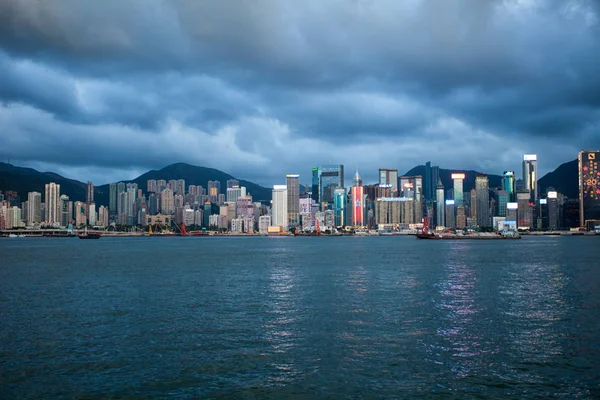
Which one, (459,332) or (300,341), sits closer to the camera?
(300,341)

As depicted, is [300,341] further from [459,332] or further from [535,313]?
[535,313]

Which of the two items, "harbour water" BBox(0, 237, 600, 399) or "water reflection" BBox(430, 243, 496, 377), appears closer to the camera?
"harbour water" BBox(0, 237, 600, 399)

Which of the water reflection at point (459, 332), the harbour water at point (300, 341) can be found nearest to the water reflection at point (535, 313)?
the harbour water at point (300, 341)

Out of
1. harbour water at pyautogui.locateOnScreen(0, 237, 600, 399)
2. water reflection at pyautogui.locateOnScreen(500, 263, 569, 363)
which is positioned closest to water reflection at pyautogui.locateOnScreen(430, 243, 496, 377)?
harbour water at pyautogui.locateOnScreen(0, 237, 600, 399)

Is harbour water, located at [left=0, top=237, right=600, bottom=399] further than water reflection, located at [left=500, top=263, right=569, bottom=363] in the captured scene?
No

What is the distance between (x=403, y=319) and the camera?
30125 mm

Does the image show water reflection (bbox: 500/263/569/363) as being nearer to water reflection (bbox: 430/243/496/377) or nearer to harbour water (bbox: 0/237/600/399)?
harbour water (bbox: 0/237/600/399)

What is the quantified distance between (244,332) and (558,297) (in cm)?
2565

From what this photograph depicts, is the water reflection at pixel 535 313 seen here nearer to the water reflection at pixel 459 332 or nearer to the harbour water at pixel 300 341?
the harbour water at pixel 300 341

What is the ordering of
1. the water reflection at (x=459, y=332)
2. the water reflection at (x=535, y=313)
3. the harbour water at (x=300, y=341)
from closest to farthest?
the harbour water at (x=300, y=341) < the water reflection at (x=459, y=332) < the water reflection at (x=535, y=313)

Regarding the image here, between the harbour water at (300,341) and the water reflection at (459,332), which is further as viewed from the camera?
the water reflection at (459,332)

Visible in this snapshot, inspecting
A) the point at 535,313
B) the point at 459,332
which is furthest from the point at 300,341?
the point at 535,313

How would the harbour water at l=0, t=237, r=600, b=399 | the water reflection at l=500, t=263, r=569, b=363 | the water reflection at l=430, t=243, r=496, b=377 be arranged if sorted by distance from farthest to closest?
the water reflection at l=500, t=263, r=569, b=363
the water reflection at l=430, t=243, r=496, b=377
the harbour water at l=0, t=237, r=600, b=399

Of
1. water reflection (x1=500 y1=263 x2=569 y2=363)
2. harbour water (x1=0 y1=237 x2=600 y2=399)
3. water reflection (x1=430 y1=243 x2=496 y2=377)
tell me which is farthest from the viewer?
water reflection (x1=500 y1=263 x2=569 y2=363)
